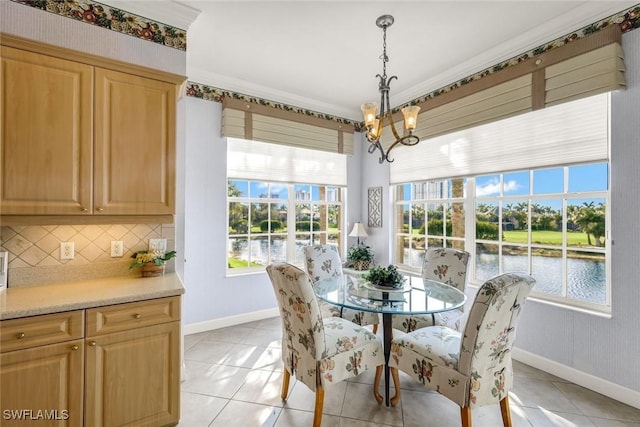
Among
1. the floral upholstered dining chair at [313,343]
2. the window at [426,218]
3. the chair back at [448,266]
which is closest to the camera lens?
the floral upholstered dining chair at [313,343]

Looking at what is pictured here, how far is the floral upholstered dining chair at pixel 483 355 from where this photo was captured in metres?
1.56

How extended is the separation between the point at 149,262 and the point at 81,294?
479mm

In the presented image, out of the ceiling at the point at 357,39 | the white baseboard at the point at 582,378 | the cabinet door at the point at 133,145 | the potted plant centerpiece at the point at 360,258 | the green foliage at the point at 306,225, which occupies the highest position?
the ceiling at the point at 357,39

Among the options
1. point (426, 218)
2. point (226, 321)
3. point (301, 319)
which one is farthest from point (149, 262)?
point (426, 218)

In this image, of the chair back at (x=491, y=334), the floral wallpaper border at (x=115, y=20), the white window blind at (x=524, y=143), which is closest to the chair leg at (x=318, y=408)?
the chair back at (x=491, y=334)

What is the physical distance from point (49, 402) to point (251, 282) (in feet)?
7.55

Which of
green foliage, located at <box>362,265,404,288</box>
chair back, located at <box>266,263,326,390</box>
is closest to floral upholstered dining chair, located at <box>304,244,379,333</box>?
green foliage, located at <box>362,265,404,288</box>

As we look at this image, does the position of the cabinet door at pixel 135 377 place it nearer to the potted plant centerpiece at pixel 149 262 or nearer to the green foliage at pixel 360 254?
the potted plant centerpiece at pixel 149 262

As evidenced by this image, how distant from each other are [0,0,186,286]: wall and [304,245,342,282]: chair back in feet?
4.37

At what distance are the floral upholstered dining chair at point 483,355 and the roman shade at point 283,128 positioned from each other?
2.97m

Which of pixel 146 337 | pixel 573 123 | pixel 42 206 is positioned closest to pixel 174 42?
pixel 42 206

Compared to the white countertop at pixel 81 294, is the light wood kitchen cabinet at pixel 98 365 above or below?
below

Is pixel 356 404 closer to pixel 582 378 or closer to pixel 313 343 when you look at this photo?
pixel 313 343

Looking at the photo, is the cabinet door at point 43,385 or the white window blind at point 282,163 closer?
the cabinet door at point 43,385
